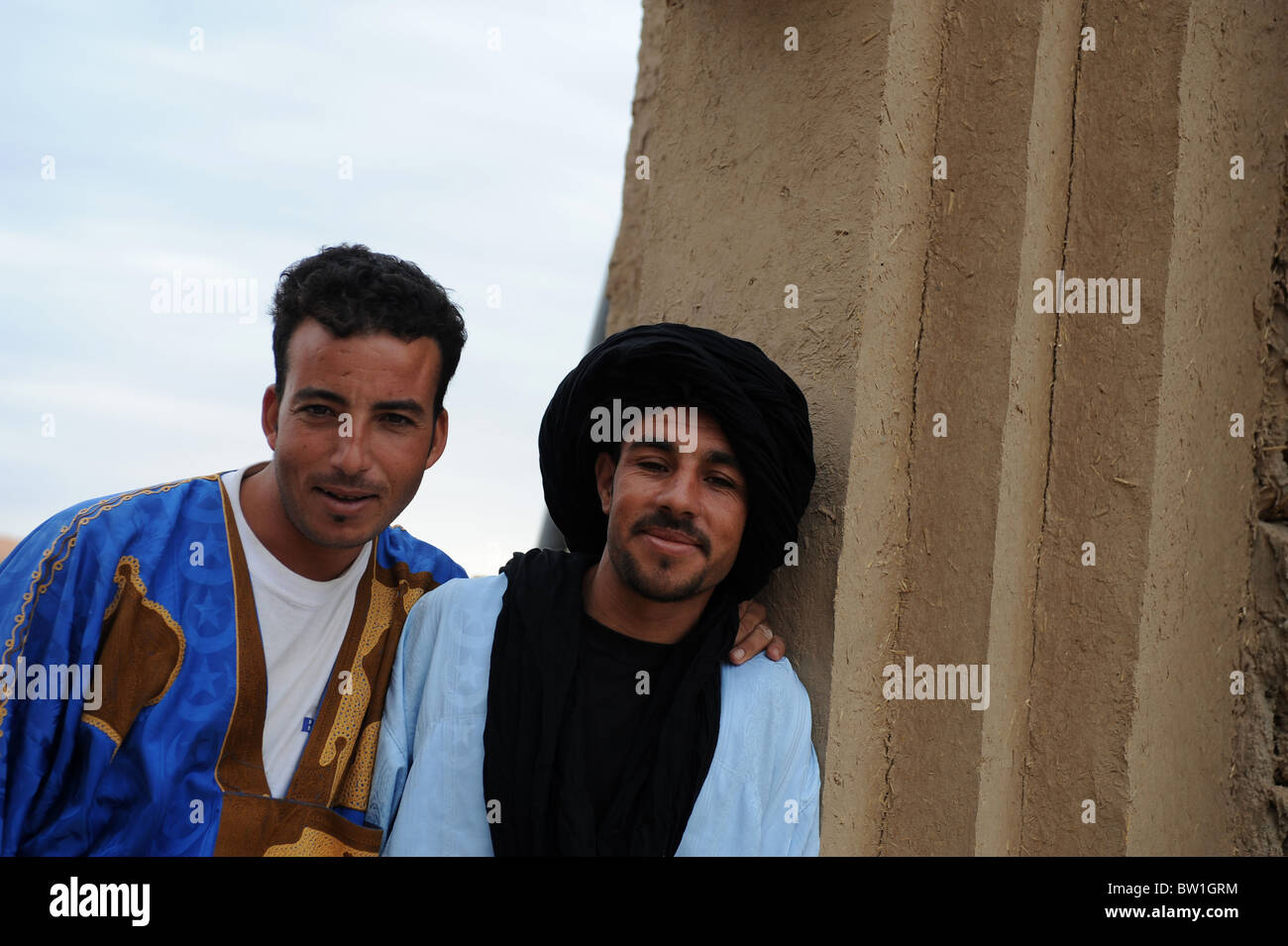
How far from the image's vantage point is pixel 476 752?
208cm

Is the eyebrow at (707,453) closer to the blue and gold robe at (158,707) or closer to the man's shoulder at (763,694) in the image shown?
the man's shoulder at (763,694)

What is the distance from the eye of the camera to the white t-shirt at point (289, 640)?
2.10m

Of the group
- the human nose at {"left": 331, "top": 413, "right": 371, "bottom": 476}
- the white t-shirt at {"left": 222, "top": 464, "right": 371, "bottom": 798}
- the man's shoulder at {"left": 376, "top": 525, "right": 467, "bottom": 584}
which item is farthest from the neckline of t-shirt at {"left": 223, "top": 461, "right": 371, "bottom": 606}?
the human nose at {"left": 331, "top": 413, "right": 371, "bottom": 476}

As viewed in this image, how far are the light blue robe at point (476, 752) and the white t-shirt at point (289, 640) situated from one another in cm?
15

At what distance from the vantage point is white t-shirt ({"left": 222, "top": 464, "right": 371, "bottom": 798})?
210 centimetres

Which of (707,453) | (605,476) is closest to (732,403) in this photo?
(707,453)

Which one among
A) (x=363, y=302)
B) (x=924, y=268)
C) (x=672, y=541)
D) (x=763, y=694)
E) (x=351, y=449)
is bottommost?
(x=763, y=694)

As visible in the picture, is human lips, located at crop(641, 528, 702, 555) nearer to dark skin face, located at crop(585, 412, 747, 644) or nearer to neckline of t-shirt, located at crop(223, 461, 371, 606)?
dark skin face, located at crop(585, 412, 747, 644)

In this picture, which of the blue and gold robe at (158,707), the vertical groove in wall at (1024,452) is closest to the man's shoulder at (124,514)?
the blue and gold robe at (158,707)

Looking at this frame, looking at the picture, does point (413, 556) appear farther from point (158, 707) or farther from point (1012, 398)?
point (1012, 398)

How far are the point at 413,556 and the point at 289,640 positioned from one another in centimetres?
37
